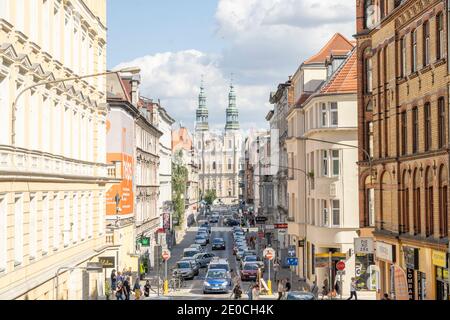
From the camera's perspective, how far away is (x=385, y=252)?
3859cm

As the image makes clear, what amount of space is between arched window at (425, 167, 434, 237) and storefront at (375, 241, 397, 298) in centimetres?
489

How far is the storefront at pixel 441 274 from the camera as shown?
97.0 feet

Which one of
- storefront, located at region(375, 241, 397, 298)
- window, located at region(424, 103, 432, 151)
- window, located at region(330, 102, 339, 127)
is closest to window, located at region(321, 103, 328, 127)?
window, located at region(330, 102, 339, 127)

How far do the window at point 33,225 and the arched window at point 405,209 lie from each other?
1570 centimetres

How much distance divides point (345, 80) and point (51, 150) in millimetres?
25522

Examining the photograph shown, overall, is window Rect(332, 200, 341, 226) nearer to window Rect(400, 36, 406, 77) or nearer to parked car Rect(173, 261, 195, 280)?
parked car Rect(173, 261, 195, 280)

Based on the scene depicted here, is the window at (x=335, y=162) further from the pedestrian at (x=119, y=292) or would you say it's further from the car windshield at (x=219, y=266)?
the pedestrian at (x=119, y=292)

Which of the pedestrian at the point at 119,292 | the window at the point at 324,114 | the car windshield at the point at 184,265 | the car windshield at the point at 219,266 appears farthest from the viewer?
the car windshield at the point at 184,265

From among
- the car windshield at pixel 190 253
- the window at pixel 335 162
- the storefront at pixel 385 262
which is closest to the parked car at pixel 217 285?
the window at pixel 335 162

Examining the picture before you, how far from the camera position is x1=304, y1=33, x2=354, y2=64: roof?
201 ft

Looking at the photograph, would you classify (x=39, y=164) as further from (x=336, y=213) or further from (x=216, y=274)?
(x=336, y=213)

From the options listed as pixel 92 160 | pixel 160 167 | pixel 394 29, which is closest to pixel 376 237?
pixel 394 29

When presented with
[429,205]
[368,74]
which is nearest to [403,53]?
[429,205]
